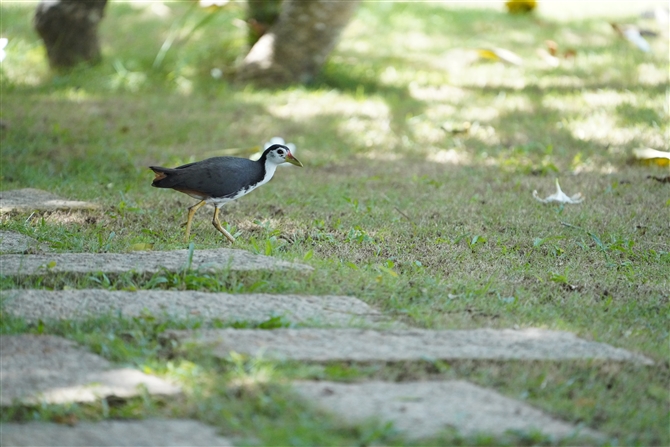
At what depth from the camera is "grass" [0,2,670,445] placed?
346 cm

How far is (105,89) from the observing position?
9930 millimetres

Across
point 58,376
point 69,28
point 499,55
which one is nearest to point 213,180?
point 58,376

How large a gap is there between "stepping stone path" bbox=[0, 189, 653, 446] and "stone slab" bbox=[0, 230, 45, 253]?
23 centimetres

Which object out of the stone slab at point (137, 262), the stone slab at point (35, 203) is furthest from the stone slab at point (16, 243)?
the stone slab at point (35, 203)

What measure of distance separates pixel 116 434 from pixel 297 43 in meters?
7.95

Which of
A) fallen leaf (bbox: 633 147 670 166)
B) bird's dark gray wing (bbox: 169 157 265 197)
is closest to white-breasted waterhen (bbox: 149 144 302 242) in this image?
bird's dark gray wing (bbox: 169 157 265 197)

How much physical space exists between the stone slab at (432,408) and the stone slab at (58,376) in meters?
0.62

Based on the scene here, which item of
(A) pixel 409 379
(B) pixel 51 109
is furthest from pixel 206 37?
(A) pixel 409 379

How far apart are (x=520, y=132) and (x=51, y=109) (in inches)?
190

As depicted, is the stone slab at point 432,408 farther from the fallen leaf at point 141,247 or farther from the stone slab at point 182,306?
the fallen leaf at point 141,247

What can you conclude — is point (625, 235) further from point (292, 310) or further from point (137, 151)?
point (137, 151)

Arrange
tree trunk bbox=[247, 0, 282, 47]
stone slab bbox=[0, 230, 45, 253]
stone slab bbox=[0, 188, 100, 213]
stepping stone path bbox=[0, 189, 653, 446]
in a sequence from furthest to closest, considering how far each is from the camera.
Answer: tree trunk bbox=[247, 0, 282, 47]
stone slab bbox=[0, 188, 100, 213]
stone slab bbox=[0, 230, 45, 253]
stepping stone path bbox=[0, 189, 653, 446]

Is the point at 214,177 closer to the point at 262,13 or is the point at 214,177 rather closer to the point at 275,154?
the point at 275,154

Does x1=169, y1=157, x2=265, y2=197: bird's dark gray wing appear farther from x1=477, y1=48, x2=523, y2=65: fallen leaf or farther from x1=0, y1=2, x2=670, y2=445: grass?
x1=477, y1=48, x2=523, y2=65: fallen leaf
